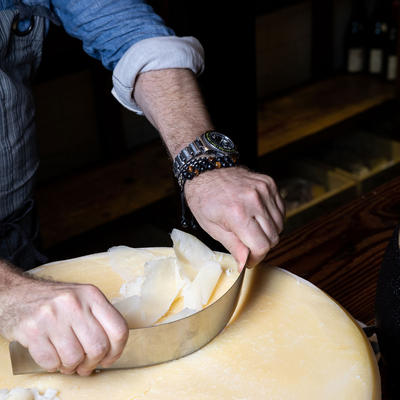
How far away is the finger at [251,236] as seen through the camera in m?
0.87

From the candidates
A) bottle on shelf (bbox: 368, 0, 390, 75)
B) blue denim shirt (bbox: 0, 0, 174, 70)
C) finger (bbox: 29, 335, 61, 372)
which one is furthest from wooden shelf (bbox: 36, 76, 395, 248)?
finger (bbox: 29, 335, 61, 372)

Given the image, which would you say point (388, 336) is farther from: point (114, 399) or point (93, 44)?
point (93, 44)

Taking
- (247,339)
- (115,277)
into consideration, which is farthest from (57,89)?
(247,339)

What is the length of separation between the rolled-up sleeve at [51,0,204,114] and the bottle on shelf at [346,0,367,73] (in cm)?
259

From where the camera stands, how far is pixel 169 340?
790mm

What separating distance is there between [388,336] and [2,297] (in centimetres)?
49

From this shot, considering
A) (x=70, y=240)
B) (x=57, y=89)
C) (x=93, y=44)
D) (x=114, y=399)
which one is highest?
(x=93, y=44)

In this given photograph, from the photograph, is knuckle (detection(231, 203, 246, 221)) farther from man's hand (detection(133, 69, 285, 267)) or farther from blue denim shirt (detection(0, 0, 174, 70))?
blue denim shirt (detection(0, 0, 174, 70))

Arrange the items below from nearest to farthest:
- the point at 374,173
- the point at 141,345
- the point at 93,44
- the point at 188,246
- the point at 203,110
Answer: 1. the point at 141,345
2. the point at 188,246
3. the point at 203,110
4. the point at 93,44
5. the point at 374,173

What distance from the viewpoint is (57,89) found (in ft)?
9.16

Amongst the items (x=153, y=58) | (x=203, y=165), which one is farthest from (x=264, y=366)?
(x=153, y=58)

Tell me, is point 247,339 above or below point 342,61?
above

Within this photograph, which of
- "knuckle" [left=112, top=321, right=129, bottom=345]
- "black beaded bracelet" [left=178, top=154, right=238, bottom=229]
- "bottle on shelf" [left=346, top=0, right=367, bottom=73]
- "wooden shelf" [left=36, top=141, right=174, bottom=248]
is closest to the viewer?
"knuckle" [left=112, top=321, right=129, bottom=345]

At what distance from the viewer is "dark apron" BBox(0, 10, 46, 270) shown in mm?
1181
